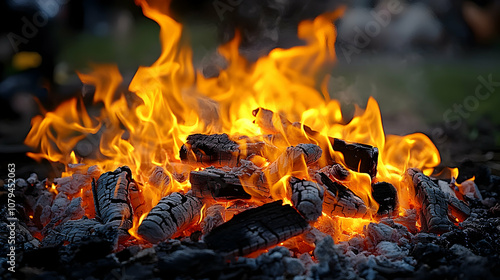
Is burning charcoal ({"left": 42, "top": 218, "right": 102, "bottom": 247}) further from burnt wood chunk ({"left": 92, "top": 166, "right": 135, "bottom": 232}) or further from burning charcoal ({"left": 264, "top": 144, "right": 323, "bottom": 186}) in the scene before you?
burning charcoal ({"left": 264, "top": 144, "right": 323, "bottom": 186})

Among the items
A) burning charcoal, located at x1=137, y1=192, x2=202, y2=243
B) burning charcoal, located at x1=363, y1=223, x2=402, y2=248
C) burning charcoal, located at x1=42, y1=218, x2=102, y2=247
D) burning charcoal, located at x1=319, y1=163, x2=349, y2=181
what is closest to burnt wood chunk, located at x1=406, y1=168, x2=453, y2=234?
burning charcoal, located at x1=363, y1=223, x2=402, y2=248

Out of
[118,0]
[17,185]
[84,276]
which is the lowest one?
[17,185]

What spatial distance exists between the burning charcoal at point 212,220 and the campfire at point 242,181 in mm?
12

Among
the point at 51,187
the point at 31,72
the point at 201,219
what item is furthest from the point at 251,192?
the point at 31,72

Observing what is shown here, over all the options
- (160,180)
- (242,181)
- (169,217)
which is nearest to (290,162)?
Answer: (242,181)

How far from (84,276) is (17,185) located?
6.66 ft

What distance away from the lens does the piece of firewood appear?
10.7 feet

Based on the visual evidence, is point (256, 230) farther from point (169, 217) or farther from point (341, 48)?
point (341, 48)

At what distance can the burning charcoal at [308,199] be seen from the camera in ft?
8.52

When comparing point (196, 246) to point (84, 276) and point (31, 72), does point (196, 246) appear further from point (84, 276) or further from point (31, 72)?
point (31, 72)

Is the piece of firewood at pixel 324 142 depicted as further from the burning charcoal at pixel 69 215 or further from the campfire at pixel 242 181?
the burning charcoal at pixel 69 215

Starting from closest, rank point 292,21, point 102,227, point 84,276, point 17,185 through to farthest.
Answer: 1. point 84,276
2. point 102,227
3. point 17,185
4. point 292,21

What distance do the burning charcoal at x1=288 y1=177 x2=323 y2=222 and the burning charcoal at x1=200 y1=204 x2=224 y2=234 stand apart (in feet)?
1.75

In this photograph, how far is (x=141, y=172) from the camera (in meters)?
3.50
